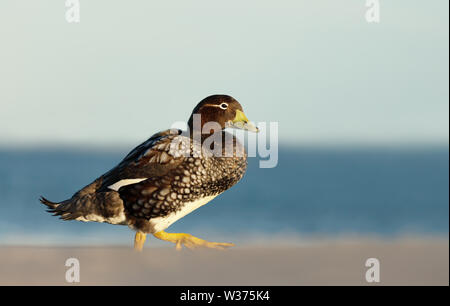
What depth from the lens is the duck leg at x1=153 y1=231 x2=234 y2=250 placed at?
8.45 m

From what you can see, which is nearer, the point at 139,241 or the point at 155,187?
the point at 155,187

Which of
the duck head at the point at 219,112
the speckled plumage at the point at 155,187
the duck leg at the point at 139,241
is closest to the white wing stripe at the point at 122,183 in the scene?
the speckled plumage at the point at 155,187

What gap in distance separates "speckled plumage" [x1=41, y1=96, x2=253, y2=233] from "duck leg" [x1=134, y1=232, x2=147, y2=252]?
359 millimetres

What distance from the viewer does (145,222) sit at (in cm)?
804

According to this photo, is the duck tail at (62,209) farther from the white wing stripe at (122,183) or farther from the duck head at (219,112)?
the duck head at (219,112)

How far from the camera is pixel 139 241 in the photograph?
839 cm

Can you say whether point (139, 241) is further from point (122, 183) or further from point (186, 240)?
point (122, 183)

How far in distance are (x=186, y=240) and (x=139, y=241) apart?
640 millimetres

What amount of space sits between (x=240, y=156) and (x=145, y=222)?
5.15ft

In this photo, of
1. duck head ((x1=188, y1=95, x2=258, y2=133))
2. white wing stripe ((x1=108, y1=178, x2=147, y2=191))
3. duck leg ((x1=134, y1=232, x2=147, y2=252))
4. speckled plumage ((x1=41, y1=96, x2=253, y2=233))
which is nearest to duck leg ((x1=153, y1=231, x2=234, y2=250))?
duck leg ((x1=134, y1=232, x2=147, y2=252))

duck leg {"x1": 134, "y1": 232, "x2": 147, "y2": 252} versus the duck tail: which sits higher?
the duck tail

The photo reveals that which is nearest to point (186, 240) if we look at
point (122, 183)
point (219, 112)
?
point (122, 183)

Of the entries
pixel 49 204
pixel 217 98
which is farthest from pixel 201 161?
pixel 49 204

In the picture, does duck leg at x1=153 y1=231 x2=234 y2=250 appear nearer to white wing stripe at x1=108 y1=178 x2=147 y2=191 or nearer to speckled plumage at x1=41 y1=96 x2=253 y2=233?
speckled plumage at x1=41 y1=96 x2=253 y2=233
